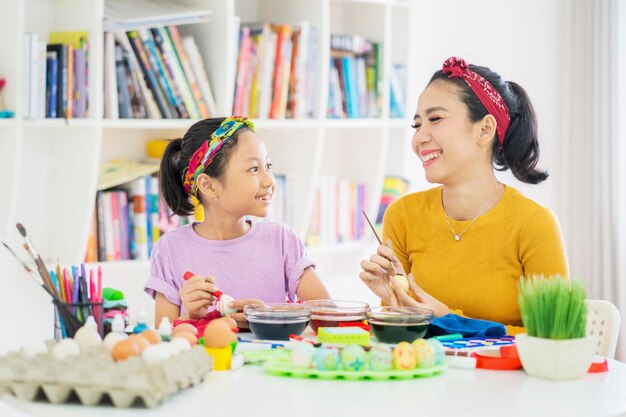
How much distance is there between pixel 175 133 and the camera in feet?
11.1

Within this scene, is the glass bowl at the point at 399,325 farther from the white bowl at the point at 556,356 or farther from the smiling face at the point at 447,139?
the smiling face at the point at 447,139

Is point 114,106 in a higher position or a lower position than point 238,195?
higher

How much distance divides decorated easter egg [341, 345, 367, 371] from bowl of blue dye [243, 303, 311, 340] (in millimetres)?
254

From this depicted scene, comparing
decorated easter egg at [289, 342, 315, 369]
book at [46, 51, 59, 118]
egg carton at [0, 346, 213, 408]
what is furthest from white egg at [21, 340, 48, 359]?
book at [46, 51, 59, 118]

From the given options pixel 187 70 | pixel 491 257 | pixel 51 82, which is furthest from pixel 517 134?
pixel 51 82

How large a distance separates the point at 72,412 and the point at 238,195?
0.99 meters

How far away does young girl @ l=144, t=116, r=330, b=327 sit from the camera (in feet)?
7.27

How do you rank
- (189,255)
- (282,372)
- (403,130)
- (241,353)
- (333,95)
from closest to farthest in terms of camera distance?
1. (282,372)
2. (241,353)
3. (189,255)
4. (333,95)
5. (403,130)

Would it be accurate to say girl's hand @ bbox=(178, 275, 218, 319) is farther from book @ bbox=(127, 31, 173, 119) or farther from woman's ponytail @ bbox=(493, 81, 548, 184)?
book @ bbox=(127, 31, 173, 119)

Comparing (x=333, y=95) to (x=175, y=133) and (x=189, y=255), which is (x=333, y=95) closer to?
(x=175, y=133)

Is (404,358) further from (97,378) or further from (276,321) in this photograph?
(97,378)

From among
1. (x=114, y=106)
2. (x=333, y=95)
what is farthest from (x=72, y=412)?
(x=333, y=95)

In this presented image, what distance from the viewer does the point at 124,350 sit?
1.40 metres

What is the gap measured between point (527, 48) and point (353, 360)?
101 inches
